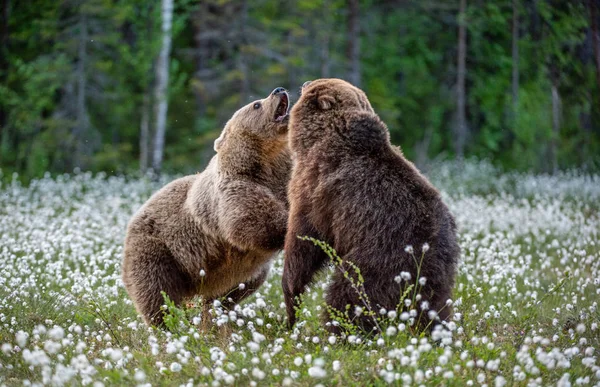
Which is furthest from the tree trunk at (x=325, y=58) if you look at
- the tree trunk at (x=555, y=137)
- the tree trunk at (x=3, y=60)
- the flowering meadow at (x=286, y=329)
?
the flowering meadow at (x=286, y=329)

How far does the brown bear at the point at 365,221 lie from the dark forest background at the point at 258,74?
5.49 meters

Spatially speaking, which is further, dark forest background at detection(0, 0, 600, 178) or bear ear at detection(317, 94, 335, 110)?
dark forest background at detection(0, 0, 600, 178)

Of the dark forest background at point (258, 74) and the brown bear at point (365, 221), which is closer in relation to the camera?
the brown bear at point (365, 221)

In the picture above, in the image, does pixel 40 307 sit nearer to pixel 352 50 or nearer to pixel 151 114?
pixel 151 114

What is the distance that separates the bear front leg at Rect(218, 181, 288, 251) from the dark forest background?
18.2ft

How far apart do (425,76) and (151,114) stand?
46.6 feet

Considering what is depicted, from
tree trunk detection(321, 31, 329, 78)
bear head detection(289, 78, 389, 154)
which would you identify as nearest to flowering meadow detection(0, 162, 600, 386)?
bear head detection(289, 78, 389, 154)

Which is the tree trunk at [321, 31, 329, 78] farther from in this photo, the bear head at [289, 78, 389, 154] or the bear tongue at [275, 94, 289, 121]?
the bear head at [289, 78, 389, 154]

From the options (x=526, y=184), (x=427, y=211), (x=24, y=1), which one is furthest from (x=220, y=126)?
(x=427, y=211)

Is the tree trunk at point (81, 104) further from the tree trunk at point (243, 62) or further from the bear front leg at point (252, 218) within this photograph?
the bear front leg at point (252, 218)

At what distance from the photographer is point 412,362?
3570 millimetres

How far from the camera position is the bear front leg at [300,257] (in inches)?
191

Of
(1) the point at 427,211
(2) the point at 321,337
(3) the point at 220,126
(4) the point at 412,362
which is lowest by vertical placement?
(3) the point at 220,126

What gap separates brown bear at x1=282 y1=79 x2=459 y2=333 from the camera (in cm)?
458
